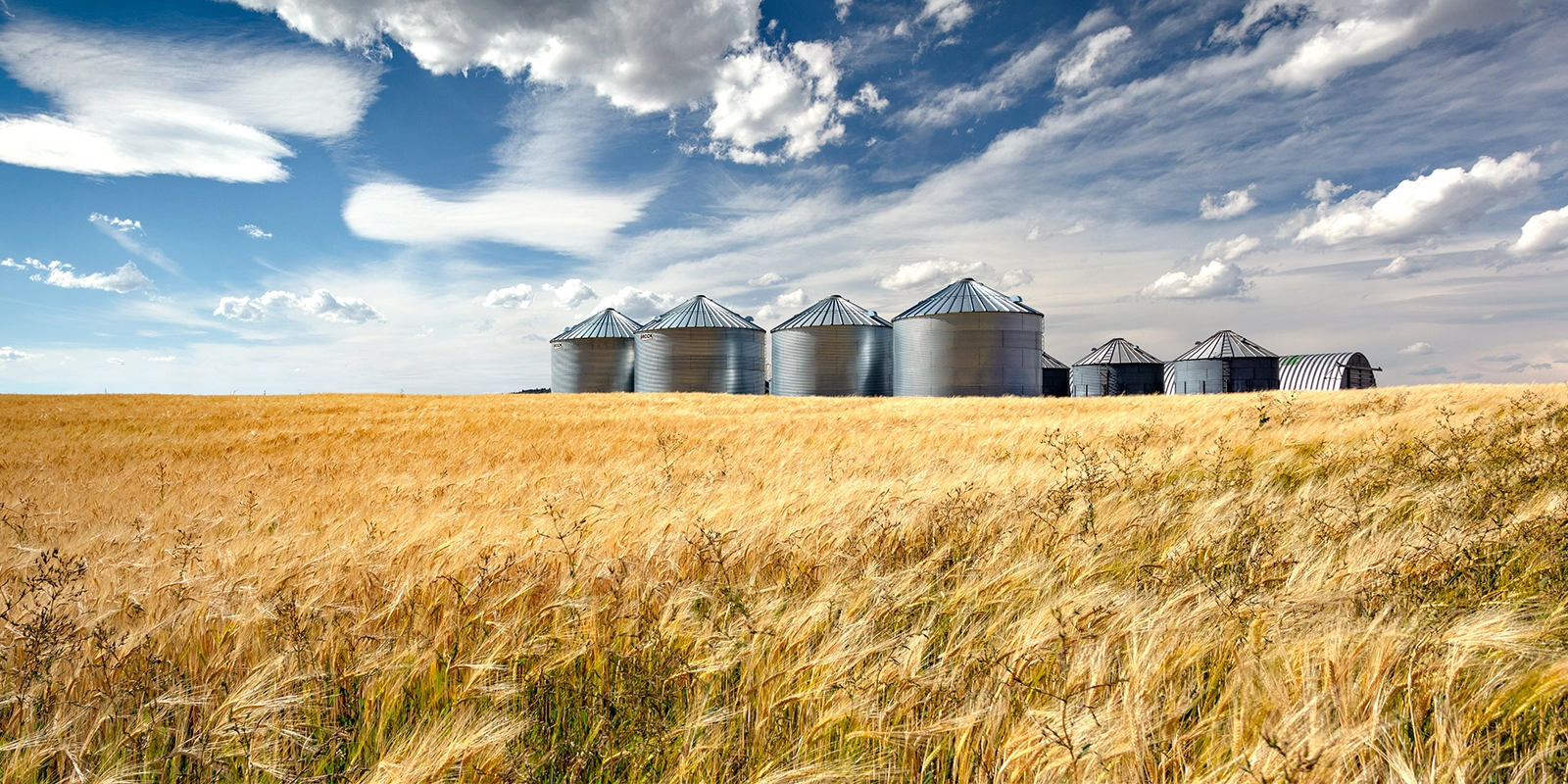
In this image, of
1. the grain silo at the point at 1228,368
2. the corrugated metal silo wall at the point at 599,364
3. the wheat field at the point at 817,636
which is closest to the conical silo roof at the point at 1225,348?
the grain silo at the point at 1228,368

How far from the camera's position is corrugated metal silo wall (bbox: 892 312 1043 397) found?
117 feet

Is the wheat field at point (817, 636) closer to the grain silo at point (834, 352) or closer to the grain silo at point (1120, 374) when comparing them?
the grain silo at point (834, 352)

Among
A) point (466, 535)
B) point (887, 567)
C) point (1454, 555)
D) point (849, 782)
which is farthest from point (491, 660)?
point (1454, 555)

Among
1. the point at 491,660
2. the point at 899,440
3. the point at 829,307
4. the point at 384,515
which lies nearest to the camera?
the point at 491,660

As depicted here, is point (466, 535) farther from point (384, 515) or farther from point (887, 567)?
point (887, 567)

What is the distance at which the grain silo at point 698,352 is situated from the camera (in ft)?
135

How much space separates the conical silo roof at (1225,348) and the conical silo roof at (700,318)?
27498 mm

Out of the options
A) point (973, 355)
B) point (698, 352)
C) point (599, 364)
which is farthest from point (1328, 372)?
point (599, 364)

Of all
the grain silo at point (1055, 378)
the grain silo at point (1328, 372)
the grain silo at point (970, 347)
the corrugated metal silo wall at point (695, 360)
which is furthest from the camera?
the grain silo at point (1055, 378)

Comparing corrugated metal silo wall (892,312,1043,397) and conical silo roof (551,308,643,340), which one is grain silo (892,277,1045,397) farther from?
conical silo roof (551,308,643,340)

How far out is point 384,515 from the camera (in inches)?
175

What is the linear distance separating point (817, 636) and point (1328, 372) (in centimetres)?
5429

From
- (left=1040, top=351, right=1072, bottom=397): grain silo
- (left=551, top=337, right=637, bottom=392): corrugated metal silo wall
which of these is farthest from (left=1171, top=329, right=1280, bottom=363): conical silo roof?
(left=551, top=337, right=637, bottom=392): corrugated metal silo wall

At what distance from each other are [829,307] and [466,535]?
37.8 metres
